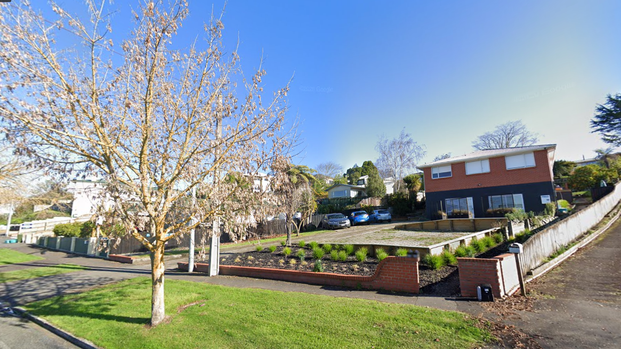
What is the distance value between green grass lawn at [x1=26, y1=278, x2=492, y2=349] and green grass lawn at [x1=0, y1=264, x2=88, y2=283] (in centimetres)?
620

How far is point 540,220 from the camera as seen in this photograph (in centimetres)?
1516

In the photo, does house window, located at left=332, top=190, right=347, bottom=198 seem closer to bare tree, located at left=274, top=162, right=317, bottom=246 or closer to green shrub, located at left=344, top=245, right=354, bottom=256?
bare tree, located at left=274, top=162, right=317, bottom=246

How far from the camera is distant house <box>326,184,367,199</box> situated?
149 feet

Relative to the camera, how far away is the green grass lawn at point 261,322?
4258 mm

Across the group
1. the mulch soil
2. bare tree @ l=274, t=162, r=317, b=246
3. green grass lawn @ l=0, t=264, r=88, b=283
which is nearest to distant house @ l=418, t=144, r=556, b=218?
bare tree @ l=274, t=162, r=317, b=246

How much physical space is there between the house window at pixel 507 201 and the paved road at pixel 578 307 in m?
16.4

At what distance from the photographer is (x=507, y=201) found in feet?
79.2

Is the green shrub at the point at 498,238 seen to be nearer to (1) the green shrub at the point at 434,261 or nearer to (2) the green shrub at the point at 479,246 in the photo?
(2) the green shrub at the point at 479,246

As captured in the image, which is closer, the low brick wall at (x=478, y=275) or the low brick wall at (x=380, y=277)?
the low brick wall at (x=478, y=275)

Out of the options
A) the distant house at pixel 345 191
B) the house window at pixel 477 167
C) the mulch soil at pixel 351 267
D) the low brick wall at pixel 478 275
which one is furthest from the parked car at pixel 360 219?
the low brick wall at pixel 478 275

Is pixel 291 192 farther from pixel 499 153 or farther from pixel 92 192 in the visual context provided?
pixel 499 153

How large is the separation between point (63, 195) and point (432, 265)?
9.19m

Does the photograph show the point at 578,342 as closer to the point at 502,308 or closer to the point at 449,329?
the point at 502,308

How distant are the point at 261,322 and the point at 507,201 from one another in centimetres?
2655
